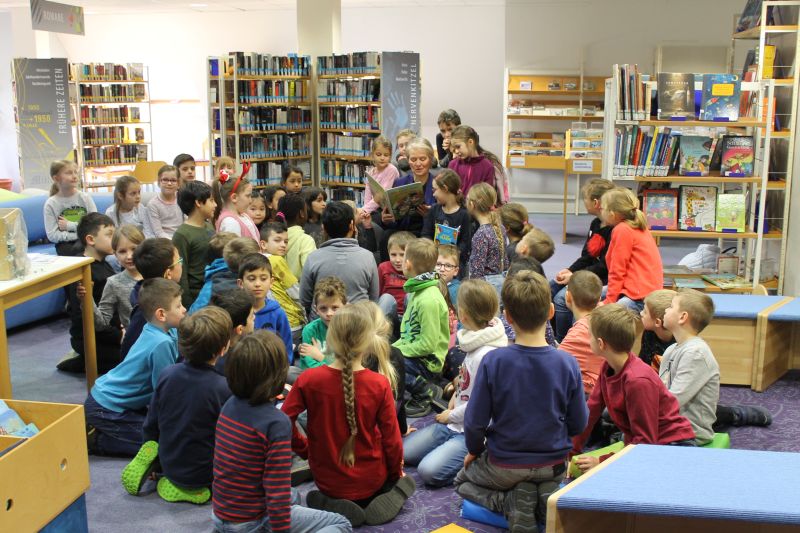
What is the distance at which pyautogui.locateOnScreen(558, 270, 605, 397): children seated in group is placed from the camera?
397 centimetres

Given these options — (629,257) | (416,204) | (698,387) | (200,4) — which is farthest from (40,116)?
(698,387)

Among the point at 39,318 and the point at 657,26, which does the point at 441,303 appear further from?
the point at 657,26

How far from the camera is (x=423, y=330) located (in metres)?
4.21

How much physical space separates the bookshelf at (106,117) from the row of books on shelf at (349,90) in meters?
4.74

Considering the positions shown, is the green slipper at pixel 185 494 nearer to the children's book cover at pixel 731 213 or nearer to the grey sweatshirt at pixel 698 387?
the grey sweatshirt at pixel 698 387

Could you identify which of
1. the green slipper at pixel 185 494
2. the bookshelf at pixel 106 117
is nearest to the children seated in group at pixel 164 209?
the green slipper at pixel 185 494

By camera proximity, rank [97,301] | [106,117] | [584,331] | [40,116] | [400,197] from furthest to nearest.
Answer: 1. [106,117]
2. [40,116]
3. [400,197]
4. [97,301]
5. [584,331]

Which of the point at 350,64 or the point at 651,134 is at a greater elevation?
the point at 350,64

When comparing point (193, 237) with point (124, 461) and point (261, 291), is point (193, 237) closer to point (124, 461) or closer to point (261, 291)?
point (261, 291)

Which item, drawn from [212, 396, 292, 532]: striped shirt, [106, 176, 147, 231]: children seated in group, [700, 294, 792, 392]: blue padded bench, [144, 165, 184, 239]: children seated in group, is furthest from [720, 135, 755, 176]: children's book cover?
[212, 396, 292, 532]: striped shirt

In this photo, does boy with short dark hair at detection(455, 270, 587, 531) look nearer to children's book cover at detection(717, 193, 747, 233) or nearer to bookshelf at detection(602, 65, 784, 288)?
bookshelf at detection(602, 65, 784, 288)

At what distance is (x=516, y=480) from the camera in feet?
9.97

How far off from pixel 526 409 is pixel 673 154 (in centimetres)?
378

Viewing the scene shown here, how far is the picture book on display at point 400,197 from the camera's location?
18.6 feet
